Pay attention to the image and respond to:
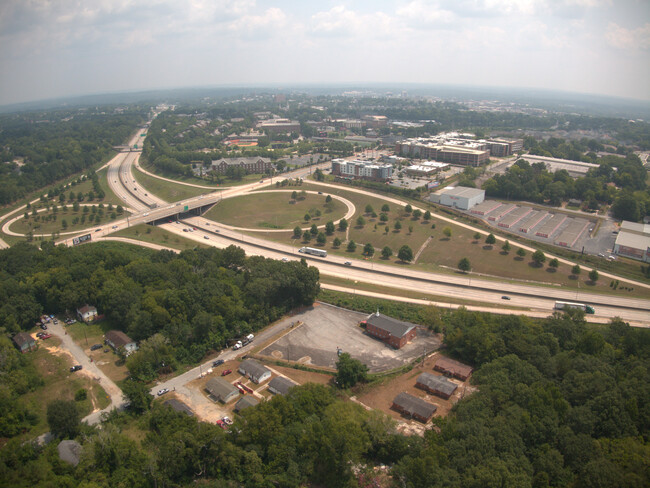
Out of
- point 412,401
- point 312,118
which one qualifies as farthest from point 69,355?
point 312,118

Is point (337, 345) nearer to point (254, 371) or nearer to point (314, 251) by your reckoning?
point (254, 371)

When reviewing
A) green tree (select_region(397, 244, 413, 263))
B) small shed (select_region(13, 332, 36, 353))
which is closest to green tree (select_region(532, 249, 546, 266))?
green tree (select_region(397, 244, 413, 263))

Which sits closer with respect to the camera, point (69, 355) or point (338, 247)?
point (69, 355)

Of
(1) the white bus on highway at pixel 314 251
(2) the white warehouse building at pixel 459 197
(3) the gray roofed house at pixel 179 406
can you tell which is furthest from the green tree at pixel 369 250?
(3) the gray roofed house at pixel 179 406

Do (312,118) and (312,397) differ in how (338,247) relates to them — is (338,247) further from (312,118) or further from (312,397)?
(312,118)

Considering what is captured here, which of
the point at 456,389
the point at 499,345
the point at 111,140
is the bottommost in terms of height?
the point at 456,389

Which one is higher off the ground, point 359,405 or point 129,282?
point 129,282

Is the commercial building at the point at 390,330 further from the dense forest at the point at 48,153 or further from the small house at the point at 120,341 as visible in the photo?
the dense forest at the point at 48,153
